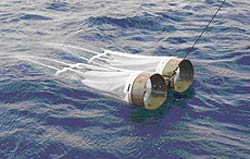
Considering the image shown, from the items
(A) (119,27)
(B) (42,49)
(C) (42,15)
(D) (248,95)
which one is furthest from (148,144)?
(C) (42,15)

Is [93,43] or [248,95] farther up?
[93,43]

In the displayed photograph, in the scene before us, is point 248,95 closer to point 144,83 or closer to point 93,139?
point 144,83

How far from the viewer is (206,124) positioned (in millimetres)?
10312

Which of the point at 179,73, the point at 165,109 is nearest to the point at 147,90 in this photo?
the point at 165,109

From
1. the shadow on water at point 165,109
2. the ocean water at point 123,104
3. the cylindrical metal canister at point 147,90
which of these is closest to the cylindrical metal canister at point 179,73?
the shadow on water at point 165,109

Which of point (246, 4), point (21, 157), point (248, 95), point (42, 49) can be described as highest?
point (246, 4)

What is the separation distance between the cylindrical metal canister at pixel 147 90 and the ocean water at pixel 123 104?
0.27 m

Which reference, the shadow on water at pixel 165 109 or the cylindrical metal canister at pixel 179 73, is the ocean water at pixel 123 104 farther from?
the cylindrical metal canister at pixel 179 73

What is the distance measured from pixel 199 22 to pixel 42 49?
657 centimetres

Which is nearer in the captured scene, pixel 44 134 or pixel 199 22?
pixel 44 134

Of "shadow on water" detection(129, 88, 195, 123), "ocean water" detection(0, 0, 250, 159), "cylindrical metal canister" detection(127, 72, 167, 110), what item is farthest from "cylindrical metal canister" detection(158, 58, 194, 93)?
"cylindrical metal canister" detection(127, 72, 167, 110)

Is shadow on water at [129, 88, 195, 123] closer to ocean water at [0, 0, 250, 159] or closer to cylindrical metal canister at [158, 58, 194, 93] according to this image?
ocean water at [0, 0, 250, 159]

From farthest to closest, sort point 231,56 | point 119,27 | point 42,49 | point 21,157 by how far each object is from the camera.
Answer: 1. point 119,27
2. point 42,49
3. point 231,56
4. point 21,157

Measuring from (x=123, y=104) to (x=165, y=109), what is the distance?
111 centimetres
